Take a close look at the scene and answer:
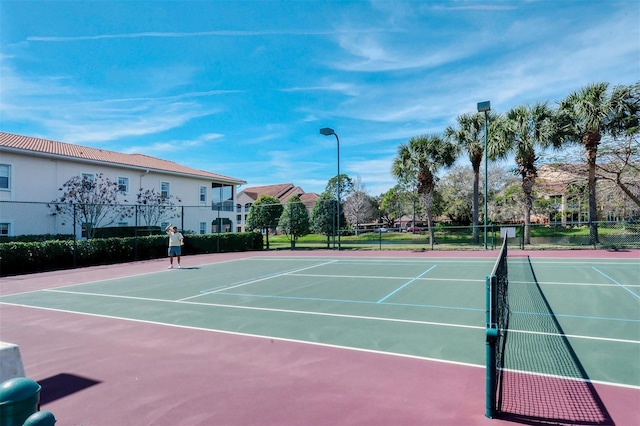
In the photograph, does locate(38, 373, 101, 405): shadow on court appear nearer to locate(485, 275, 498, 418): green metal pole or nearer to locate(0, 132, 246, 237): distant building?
locate(485, 275, 498, 418): green metal pole

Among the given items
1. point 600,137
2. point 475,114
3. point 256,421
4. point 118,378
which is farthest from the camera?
point 475,114

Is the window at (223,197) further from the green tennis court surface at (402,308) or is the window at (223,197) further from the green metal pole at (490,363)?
the green metal pole at (490,363)

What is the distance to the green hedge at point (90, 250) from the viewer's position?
15.4 m

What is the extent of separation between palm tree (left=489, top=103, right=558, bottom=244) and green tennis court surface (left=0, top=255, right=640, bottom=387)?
11.5 metres

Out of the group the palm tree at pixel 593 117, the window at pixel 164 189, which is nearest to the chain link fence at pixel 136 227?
the window at pixel 164 189

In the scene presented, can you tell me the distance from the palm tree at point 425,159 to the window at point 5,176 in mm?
24539

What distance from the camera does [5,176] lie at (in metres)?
19.8

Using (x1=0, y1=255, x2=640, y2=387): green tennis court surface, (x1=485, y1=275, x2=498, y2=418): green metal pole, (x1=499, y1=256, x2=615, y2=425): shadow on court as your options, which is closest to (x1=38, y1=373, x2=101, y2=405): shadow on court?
(x1=0, y1=255, x2=640, y2=387): green tennis court surface

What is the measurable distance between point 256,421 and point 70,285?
38.3 feet

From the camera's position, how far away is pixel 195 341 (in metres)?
5.74

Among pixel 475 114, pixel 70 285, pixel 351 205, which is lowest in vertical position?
pixel 70 285

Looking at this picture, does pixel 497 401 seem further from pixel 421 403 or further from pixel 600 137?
pixel 600 137

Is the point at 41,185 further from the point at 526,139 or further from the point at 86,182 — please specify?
the point at 526,139

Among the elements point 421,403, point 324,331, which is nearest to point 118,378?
point 324,331
